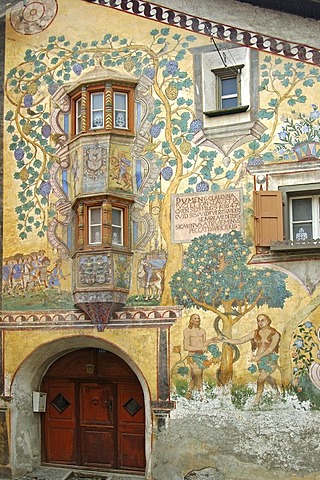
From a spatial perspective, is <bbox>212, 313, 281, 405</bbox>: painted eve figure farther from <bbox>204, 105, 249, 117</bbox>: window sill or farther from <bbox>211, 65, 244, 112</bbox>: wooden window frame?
<bbox>211, 65, 244, 112</bbox>: wooden window frame

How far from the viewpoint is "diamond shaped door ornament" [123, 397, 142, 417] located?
13.8 m

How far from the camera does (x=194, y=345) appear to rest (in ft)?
41.5

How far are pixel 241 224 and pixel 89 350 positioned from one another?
160 inches

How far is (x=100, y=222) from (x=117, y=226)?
322 millimetres

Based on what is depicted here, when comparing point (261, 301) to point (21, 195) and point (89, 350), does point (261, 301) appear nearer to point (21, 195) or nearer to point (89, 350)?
point (89, 350)

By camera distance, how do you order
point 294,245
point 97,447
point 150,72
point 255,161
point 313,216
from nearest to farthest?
point 294,245 → point 313,216 → point 255,161 → point 150,72 → point 97,447

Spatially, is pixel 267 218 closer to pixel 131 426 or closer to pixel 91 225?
pixel 91 225

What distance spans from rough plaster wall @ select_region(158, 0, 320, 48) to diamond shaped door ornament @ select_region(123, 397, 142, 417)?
24.0ft

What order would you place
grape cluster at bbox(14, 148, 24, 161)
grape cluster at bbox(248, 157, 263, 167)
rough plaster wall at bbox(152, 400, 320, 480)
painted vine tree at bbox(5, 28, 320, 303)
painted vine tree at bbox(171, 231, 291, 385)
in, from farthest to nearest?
grape cluster at bbox(14, 148, 24, 161) → painted vine tree at bbox(5, 28, 320, 303) → grape cluster at bbox(248, 157, 263, 167) → painted vine tree at bbox(171, 231, 291, 385) → rough plaster wall at bbox(152, 400, 320, 480)

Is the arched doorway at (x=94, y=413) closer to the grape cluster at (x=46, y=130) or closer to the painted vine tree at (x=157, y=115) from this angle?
the painted vine tree at (x=157, y=115)

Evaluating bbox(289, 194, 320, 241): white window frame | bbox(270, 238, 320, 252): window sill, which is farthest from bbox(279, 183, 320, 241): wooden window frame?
bbox(270, 238, 320, 252): window sill

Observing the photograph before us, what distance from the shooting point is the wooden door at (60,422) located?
14156mm

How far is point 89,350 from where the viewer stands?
14273 millimetres

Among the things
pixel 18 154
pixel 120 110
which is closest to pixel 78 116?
pixel 120 110
